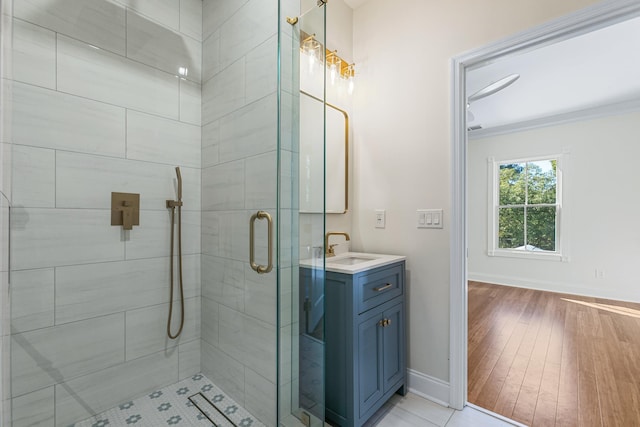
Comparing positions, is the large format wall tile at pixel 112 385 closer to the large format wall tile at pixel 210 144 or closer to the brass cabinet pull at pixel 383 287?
the large format wall tile at pixel 210 144

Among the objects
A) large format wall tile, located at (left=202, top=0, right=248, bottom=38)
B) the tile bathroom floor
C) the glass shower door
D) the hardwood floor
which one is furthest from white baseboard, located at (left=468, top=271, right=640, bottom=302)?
large format wall tile, located at (left=202, top=0, right=248, bottom=38)

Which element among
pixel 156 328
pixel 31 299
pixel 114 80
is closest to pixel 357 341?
pixel 156 328

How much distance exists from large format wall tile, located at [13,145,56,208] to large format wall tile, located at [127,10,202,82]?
711 millimetres

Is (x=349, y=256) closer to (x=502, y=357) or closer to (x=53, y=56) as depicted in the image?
(x=502, y=357)

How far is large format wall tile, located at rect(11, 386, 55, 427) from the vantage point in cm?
127

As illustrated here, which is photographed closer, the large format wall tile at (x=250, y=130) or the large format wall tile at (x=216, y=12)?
the large format wall tile at (x=250, y=130)

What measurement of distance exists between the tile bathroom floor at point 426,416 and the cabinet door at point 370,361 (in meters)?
0.15

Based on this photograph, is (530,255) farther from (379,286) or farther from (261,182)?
(261,182)

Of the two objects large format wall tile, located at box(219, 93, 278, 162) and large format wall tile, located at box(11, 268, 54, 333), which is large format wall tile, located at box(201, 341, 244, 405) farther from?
large format wall tile, located at box(219, 93, 278, 162)

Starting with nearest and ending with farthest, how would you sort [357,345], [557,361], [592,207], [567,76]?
[357,345] < [557,361] < [567,76] < [592,207]

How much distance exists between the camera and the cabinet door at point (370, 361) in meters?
1.46

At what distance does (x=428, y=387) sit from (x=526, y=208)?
14.0 feet

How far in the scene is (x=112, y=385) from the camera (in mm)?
1550

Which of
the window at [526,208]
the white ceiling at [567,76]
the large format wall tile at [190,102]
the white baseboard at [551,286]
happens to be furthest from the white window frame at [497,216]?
the large format wall tile at [190,102]
